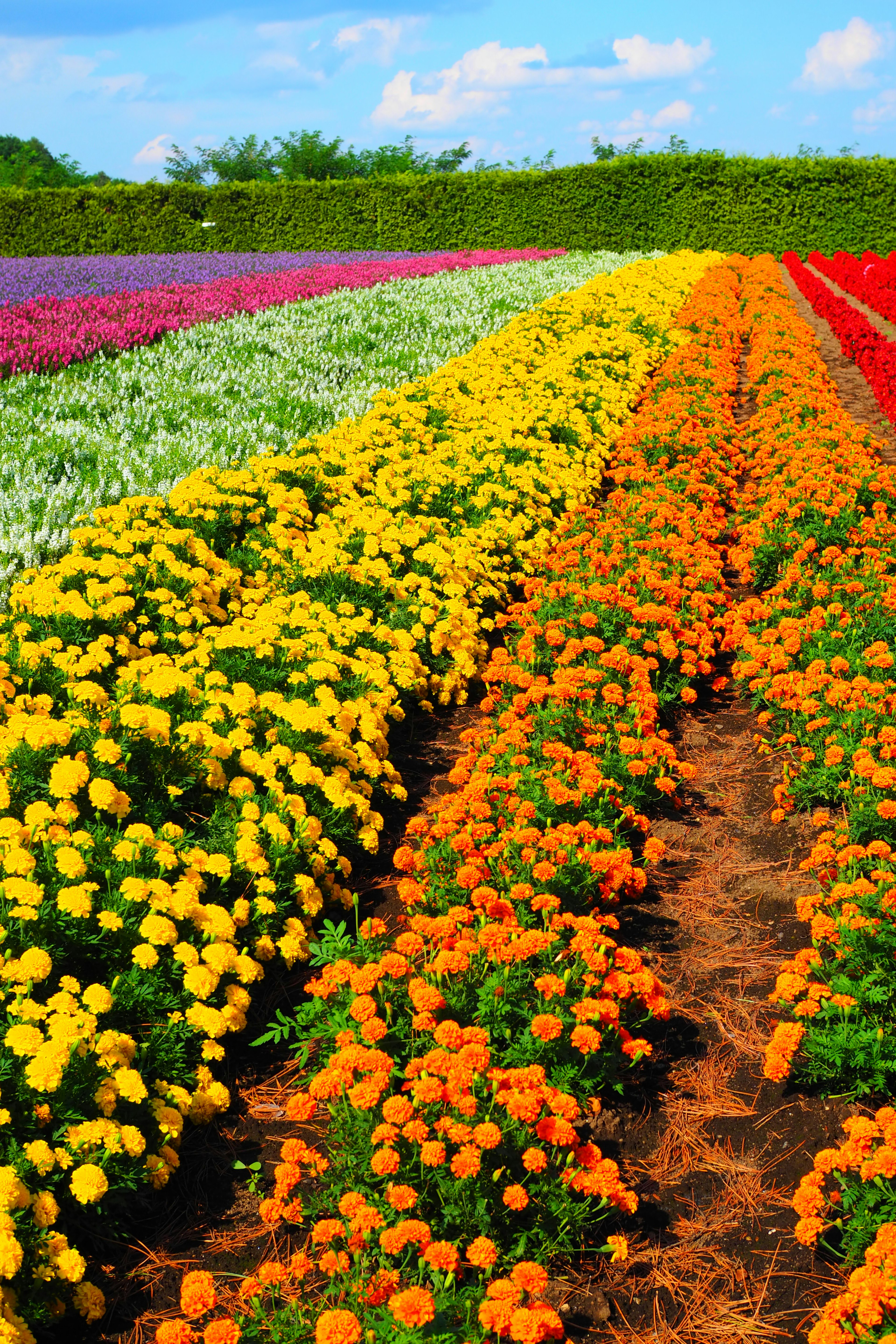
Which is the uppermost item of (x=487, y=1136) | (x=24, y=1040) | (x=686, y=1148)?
(x=24, y=1040)

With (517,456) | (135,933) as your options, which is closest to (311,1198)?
(135,933)

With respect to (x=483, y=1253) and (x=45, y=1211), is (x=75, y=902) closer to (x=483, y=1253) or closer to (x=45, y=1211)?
(x=45, y=1211)

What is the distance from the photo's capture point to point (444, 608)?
6.40m

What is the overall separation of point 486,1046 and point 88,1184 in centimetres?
127

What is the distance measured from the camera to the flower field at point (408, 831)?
2.75 metres

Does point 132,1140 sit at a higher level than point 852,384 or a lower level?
lower

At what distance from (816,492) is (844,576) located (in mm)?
1361

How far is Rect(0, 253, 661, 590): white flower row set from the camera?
24.1ft

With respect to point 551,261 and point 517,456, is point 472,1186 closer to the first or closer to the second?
point 517,456

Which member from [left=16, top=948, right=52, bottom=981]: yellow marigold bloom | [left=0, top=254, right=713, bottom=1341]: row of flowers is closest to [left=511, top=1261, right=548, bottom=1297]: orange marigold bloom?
[left=0, top=254, right=713, bottom=1341]: row of flowers

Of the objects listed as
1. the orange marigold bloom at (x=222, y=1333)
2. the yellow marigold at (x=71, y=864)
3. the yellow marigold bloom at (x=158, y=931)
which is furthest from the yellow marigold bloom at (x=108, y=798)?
the orange marigold bloom at (x=222, y=1333)

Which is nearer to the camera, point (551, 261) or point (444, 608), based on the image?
point (444, 608)

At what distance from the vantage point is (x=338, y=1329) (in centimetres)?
227

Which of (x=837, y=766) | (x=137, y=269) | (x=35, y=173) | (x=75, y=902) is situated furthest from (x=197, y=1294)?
(x=35, y=173)
